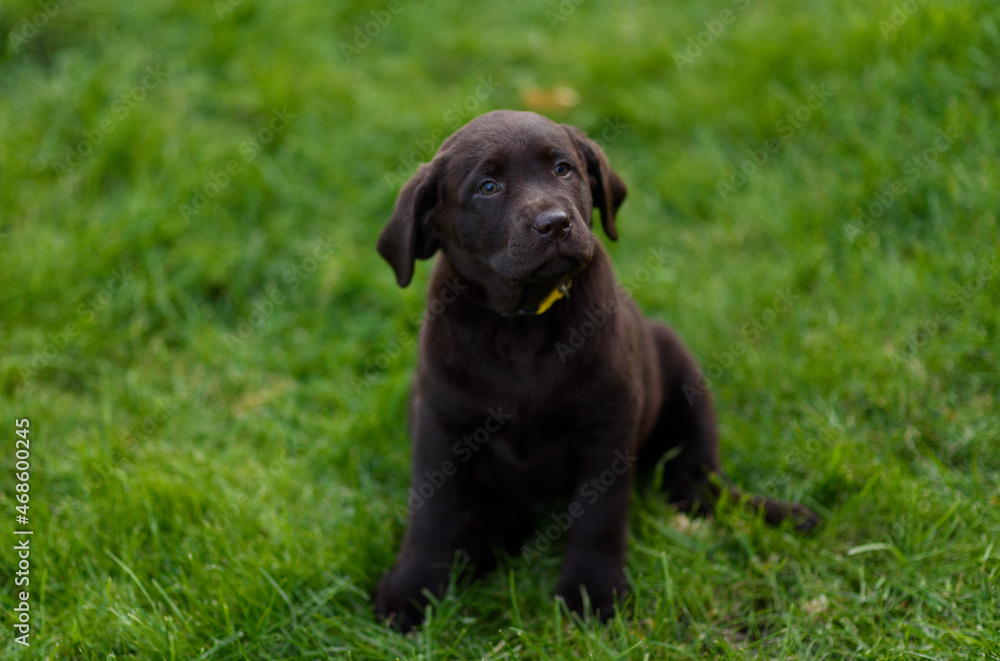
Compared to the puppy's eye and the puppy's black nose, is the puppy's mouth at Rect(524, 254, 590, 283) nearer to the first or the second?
the puppy's black nose

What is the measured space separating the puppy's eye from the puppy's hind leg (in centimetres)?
117

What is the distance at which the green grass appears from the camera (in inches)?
128

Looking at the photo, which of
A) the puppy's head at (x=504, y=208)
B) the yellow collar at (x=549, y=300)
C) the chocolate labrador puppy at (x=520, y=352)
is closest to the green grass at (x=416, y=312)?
the chocolate labrador puppy at (x=520, y=352)

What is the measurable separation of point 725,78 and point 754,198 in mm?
863

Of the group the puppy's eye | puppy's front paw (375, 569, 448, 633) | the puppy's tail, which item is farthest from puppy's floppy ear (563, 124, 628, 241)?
puppy's front paw (375, 569, 448, 633)

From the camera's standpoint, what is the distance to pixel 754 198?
16.3 feet

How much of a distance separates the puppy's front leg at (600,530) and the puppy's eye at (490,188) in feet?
2.74

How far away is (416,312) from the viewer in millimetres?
4602

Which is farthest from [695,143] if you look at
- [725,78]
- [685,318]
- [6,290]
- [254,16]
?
[6,290]

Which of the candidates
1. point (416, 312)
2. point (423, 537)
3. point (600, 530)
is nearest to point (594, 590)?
point (600, 530)

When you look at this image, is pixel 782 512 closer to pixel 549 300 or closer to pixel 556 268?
pixel 549 300

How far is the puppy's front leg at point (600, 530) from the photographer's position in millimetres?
3211

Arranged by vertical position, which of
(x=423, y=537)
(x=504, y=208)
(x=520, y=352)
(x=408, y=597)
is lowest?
(x=408, y=597)

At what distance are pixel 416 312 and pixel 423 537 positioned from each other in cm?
148
